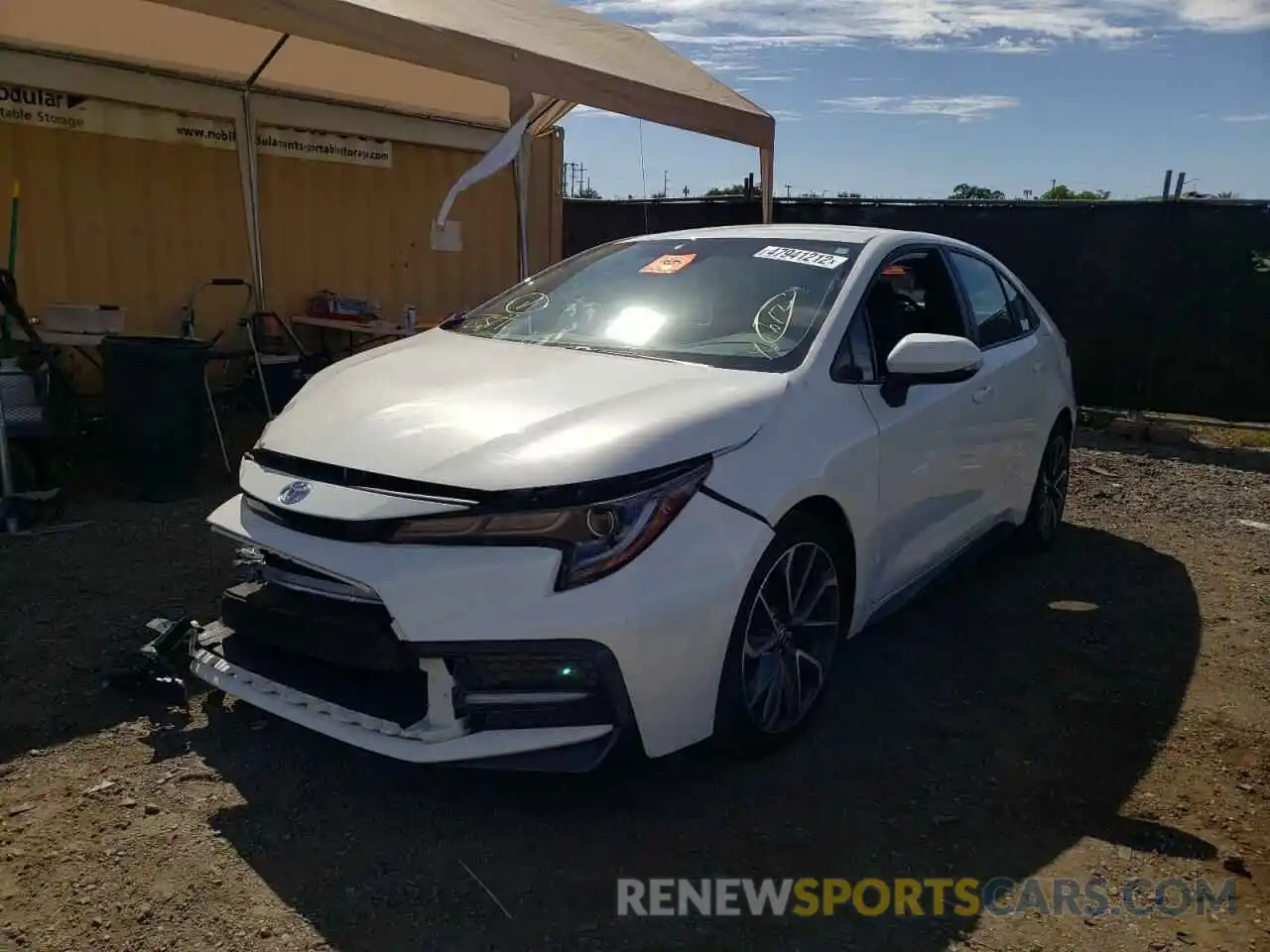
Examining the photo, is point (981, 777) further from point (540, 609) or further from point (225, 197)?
point (225, 197)

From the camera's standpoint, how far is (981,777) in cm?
329

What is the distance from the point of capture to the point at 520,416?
116 inches

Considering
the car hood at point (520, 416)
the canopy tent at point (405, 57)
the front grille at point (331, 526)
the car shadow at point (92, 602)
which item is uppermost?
the canopy tent at point (405, 57)

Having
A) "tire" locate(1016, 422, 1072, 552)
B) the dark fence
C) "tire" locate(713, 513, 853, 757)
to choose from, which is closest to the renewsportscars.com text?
"tire" locate(713, 513, 853, 757)

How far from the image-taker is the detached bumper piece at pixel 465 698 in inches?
103

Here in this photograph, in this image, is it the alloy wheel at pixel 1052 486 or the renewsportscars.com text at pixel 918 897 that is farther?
the alloy wheel at pixel 1052 486

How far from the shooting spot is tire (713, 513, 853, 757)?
2942 millimetres

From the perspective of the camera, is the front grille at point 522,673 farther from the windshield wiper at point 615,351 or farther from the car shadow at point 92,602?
the car shadow at point 92,602

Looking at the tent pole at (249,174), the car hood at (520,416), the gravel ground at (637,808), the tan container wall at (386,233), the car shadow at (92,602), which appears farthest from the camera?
the tan container wall at (386,233)

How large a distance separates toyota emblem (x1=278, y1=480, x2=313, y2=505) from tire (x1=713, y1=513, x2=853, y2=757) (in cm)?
119

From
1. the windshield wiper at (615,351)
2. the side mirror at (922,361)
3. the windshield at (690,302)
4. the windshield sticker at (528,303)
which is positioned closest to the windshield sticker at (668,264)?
the windshield at (690,302)

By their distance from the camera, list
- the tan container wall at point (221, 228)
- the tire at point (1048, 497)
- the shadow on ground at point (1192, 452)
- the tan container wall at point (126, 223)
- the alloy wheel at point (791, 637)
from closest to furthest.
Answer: the alloy wheel at point (791, 637) → the tire at point (1048, 497) → the tan container wall at point (126, 223) → the tan container wall at point (221, 228) → the shadow on ground at point (1192, 452)

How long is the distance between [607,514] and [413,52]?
4.20 m

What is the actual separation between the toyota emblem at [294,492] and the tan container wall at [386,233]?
6049 mm
